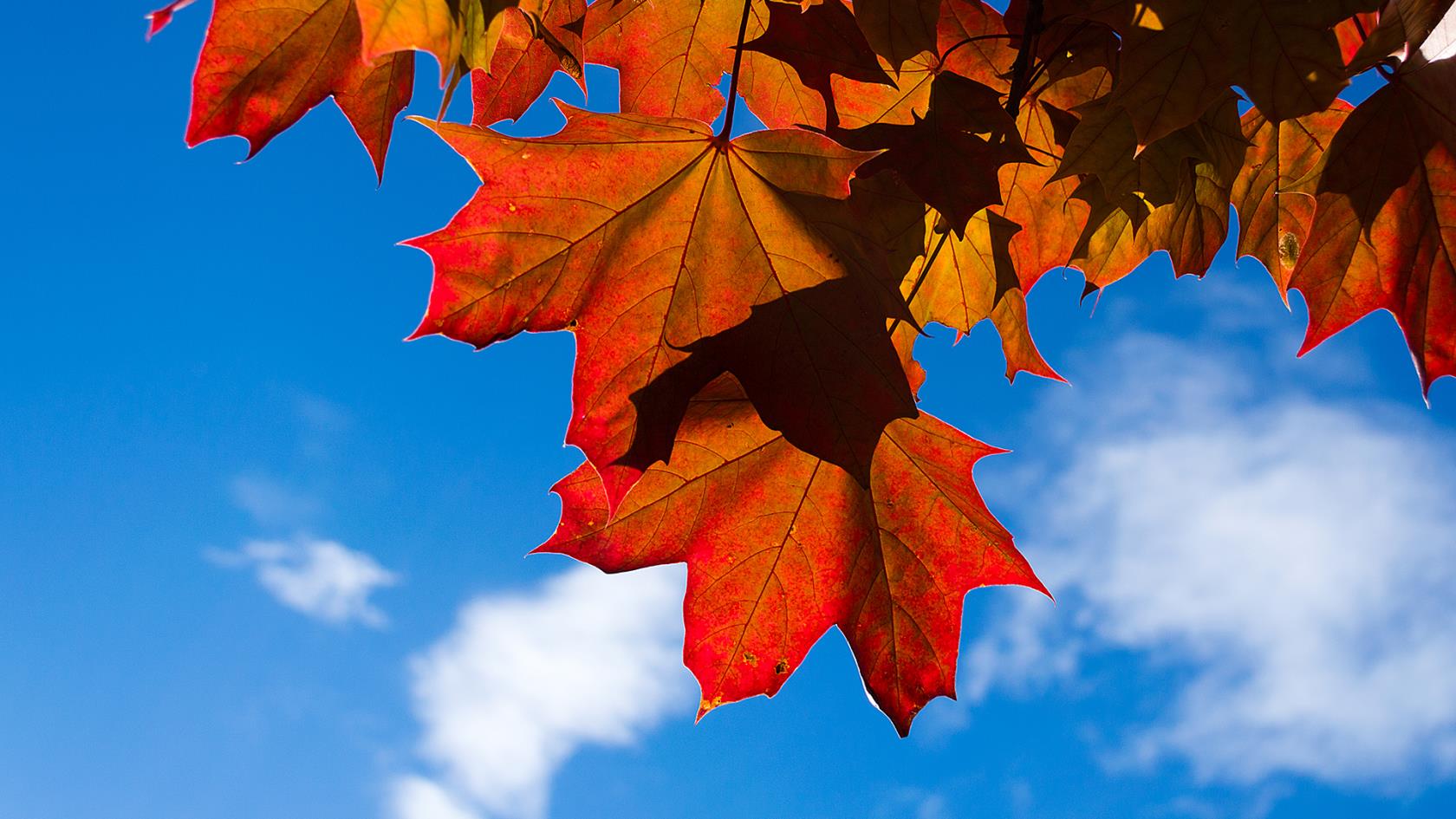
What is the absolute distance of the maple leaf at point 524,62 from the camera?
122 centimetres

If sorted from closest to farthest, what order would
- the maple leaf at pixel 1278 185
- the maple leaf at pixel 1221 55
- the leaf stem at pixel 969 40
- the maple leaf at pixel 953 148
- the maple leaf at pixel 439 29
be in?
the maple leaf at pixel 439 29
the maple leaf at pixel 1221 55
the maple leaf at pixel 953 148
the leaf stem at pixel 969 40
the maple leaf at pixel 1278 185

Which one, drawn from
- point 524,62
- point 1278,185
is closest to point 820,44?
point 524,62

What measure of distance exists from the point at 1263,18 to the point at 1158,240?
438 millimetres

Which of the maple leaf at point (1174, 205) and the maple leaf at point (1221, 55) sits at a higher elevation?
the maple leaf at point (1174, 205)

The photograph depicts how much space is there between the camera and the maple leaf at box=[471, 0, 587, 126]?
1.22 m

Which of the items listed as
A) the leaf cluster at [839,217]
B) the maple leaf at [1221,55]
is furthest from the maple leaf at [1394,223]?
the maple leaf at [1221,55]

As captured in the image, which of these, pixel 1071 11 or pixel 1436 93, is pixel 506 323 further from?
pixel 1436 93

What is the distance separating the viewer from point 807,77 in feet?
3.18

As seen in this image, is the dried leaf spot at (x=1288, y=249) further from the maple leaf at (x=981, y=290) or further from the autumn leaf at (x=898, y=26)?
the autumn leaf at (x=898, y=26)

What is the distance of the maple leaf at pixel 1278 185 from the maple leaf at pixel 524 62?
79 centimetres

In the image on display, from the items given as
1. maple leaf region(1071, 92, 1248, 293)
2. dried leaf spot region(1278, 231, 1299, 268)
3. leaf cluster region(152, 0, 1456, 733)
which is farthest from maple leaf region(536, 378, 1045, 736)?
dried leaf spot region(1278, 231, 1299, 268)

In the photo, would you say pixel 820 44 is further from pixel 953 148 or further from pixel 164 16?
pixel 164 16

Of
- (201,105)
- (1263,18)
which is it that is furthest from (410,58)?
(1263,18)

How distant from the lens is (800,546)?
1030mm
